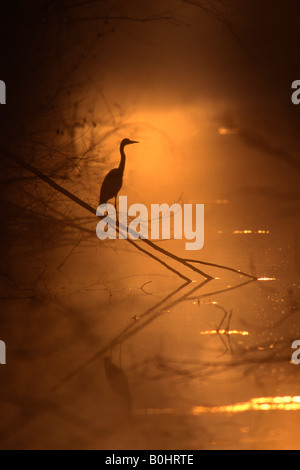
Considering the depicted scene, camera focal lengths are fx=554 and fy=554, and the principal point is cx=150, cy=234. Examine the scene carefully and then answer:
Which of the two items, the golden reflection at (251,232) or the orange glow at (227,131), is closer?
the golden reflection at (251,232)

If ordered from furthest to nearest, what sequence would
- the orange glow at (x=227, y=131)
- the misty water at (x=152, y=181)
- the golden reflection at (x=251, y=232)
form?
the orange glow at (x=227, y=131) → the golden reflection at (x=251, y=232) → the misty water at (x=152, y=181)

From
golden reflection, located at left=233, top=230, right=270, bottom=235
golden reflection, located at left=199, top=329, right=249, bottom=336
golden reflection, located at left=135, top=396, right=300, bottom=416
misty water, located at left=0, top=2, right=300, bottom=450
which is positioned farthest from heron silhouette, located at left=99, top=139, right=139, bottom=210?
golden reflection, located at left=135, top=396, right=300, bottom=416

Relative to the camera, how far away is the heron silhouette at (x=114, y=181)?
9.69 ft

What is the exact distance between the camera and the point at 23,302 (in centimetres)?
254

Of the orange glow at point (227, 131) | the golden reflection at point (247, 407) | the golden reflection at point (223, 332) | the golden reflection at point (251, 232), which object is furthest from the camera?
the orange glow at point (227, 131)

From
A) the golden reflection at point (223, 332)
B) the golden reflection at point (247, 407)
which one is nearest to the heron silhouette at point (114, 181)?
the golden reflection at point (223, 332)

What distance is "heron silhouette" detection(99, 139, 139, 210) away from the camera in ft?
9.69

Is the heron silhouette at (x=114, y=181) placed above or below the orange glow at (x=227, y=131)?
below

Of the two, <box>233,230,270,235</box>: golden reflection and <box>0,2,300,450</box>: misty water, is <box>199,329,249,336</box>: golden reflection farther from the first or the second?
<box>233,230,270,235</box>: golden reflection

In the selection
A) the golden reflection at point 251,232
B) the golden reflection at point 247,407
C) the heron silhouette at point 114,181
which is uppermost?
the heron silhouette at point 114,181

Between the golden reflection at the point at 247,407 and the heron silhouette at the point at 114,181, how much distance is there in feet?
5.39

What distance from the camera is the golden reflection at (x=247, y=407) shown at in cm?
147

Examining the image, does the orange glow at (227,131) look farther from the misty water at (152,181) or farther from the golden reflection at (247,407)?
the golden reflection at (247,407)
